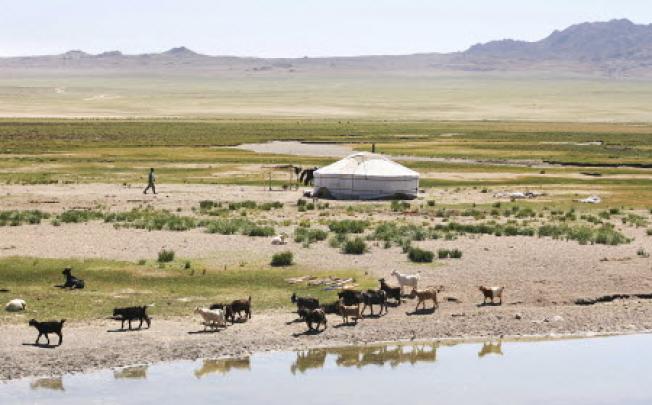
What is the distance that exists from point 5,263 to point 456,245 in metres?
12.8

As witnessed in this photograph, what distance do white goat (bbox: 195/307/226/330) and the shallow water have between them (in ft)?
5.06

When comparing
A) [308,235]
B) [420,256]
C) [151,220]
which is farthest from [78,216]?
[420,256]

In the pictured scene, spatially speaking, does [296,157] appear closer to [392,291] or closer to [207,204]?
[207,204]

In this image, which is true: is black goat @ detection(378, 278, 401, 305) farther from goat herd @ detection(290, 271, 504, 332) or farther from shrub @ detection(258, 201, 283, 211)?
shrub @ detection(258, 201, 283, 211)

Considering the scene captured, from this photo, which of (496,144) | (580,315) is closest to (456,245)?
(580,315)

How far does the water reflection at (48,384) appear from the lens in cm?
1788

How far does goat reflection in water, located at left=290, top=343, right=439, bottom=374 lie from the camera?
65.9 feet

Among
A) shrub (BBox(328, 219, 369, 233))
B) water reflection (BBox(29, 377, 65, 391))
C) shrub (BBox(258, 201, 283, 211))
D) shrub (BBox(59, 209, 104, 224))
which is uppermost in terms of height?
water reflection (BBox(29, 377, 65, 391))

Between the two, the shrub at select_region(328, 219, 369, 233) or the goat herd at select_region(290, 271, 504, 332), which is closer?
the goat herd at select_region(290, 271, 504, 332)

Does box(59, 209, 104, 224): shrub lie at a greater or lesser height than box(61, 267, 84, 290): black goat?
lesser

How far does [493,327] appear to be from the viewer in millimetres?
22672

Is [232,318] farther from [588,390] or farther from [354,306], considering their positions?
[588,390]

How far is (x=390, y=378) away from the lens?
19.5m

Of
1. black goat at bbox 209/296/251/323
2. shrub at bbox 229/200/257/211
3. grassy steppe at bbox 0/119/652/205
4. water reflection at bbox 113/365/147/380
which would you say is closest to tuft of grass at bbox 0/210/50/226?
shrub at bbox 229/200/257/211
